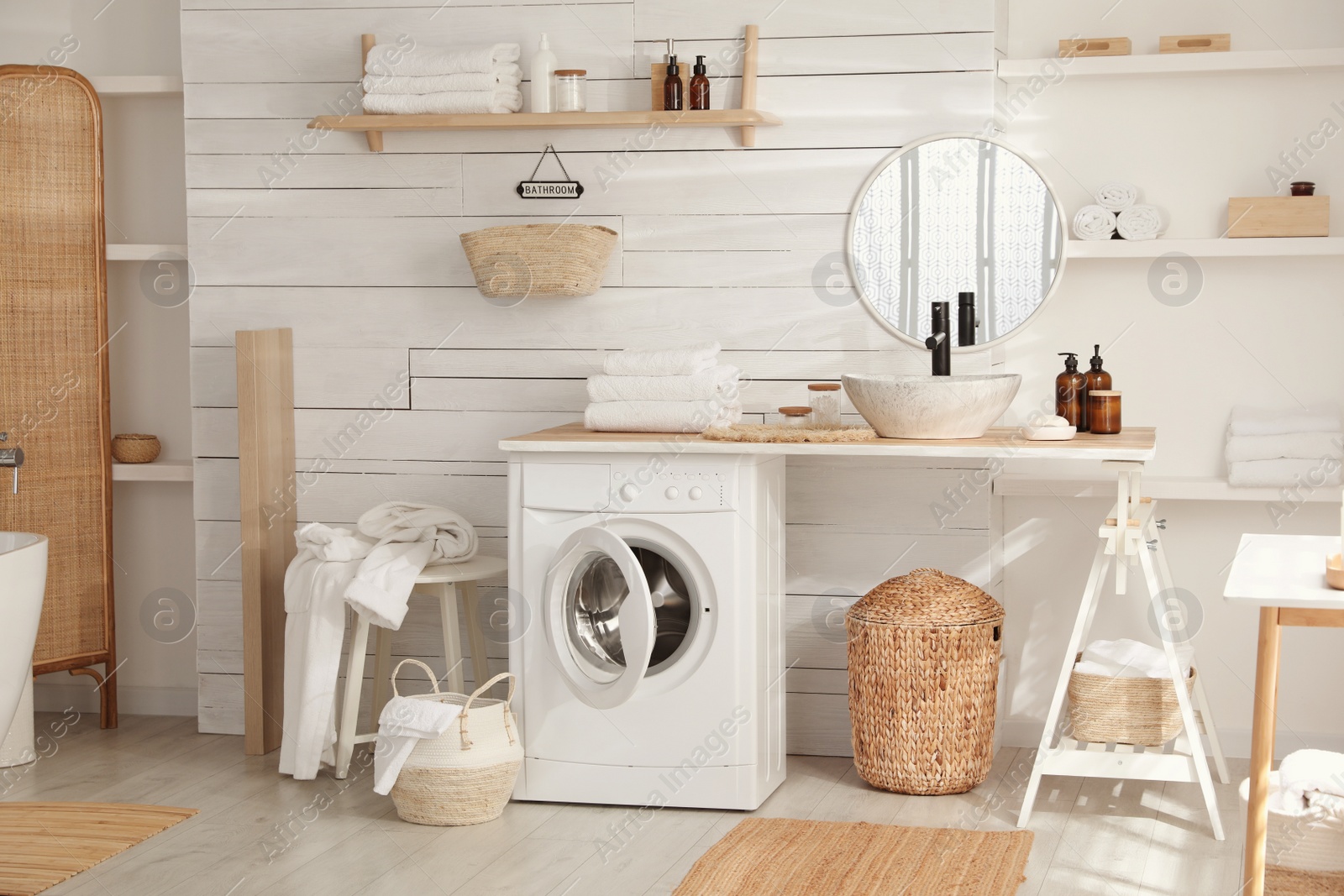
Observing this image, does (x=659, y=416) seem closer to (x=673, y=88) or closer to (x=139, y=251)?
(x=673, y=88)

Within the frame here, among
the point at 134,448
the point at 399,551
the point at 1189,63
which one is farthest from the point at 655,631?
the point at 1189,63

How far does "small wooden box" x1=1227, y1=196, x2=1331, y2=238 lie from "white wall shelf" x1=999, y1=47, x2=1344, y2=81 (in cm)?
33

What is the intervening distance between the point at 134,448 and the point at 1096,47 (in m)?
2.92

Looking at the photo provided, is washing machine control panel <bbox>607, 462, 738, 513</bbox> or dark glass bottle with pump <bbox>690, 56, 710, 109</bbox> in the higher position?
dark glass bottle with pump <bbox>690, 56, 710, 109</bbox>

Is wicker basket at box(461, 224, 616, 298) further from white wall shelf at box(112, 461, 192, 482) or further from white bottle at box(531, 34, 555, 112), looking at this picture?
white wall shelf at box(112, 461, 192, 482)

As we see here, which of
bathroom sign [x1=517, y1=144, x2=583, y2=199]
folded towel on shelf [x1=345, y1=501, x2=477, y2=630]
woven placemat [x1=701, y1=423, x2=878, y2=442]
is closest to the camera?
woven placemat [x1=701, y1=423, x2=878, y2=442]

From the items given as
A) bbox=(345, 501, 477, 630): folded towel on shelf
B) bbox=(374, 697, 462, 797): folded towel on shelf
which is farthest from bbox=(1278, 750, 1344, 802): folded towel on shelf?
bbox=(345, 501, 477, 630): folded towel on shelf

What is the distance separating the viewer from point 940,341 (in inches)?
127

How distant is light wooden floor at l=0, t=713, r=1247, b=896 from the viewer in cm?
279

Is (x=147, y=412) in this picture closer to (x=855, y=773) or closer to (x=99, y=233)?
(x=99, y=233)

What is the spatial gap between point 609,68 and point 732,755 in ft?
5.96

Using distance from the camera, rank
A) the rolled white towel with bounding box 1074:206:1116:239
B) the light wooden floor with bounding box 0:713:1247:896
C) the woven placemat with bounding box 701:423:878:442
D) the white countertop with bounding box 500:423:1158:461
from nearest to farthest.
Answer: the light wooden floor with bounding box 0:713:1247:896, the white countertop with bounding box 500:423:1158:461, the woven placemat with bounding box 701:423:878:442, the rolled white towel with bounding box 1074:206:1116:239

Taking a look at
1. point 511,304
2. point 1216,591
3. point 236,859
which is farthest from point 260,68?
point 1216,591

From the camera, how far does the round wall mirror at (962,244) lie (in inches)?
140
